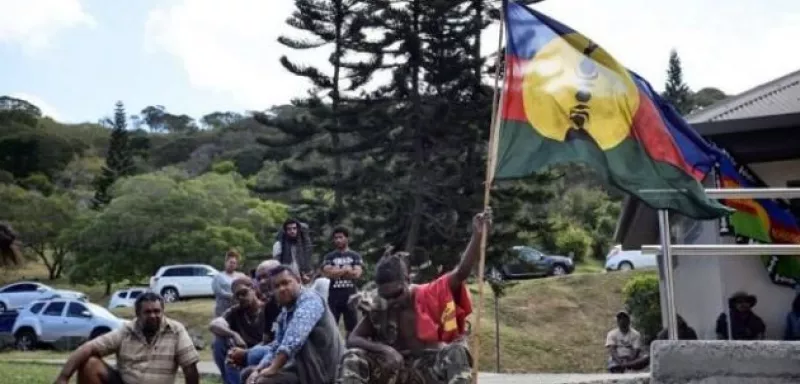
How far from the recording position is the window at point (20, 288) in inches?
1422

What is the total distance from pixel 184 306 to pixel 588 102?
976 inches

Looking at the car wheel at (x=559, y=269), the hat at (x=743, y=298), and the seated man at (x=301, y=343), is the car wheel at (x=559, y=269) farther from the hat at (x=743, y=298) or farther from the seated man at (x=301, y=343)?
the seated man at (x=301, y=343)

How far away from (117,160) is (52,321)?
34.4 meters

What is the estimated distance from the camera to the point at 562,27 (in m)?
7.12

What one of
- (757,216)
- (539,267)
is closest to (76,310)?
(539,267)

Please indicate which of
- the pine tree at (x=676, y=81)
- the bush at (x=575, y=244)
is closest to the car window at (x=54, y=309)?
the bush at (x=575, y=244)

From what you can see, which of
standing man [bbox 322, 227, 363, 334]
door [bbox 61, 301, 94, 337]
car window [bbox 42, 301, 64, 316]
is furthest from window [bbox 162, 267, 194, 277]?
standing man [bbox 322, 227, 363, 334]

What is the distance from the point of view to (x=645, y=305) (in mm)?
18562

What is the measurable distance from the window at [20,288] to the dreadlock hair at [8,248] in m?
31.4

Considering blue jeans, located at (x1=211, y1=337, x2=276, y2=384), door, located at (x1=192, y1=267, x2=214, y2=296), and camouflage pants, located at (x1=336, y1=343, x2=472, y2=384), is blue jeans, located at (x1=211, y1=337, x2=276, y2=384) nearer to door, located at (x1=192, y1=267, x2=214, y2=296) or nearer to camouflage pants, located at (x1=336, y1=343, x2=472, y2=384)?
camouflage pants, located at (x1=336, y1=343, x2=472, y2=384)

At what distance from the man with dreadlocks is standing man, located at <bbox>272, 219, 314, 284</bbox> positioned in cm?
395

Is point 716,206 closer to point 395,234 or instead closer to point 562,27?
point 562,27

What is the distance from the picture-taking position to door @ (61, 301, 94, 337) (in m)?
25.6

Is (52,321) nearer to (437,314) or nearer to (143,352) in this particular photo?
(143,352)
